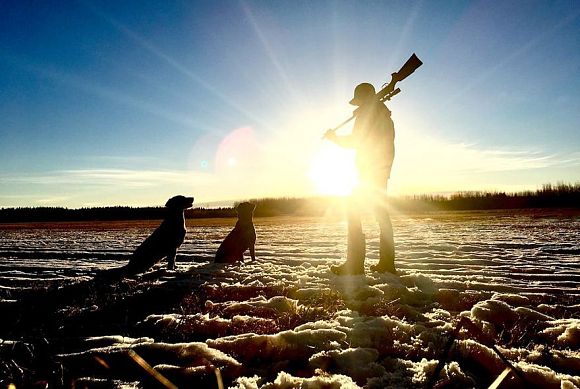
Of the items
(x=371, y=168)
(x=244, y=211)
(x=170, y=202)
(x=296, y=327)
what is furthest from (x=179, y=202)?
(x=296, y=327)

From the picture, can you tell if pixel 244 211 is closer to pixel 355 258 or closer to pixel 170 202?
pixel 170 202

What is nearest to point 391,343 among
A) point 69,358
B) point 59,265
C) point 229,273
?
point 69,358

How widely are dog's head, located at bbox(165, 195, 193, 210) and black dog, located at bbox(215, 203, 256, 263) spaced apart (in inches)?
43.6

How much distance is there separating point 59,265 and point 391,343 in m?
7.13

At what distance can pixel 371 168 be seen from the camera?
A: 5.28 m

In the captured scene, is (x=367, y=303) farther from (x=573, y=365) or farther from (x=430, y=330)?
(x=573, y=365)

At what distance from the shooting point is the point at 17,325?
3.26 metres

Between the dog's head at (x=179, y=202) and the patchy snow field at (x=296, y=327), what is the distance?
81.2 inches

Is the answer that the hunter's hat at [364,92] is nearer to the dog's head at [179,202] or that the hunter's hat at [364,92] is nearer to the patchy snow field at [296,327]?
the patchy snow field at [296,327]

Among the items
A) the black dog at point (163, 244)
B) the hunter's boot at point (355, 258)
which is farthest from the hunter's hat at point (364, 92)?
the black dog at point (163, 244)

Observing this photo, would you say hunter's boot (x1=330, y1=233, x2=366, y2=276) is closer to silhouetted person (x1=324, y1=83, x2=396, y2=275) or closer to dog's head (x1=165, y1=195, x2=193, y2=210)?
silhouetted person (x1=324, y1=83, x2=396, y2=275)

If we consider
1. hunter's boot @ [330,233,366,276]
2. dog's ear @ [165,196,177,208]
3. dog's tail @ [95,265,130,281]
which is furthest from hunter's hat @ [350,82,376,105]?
dog's tail @ [95,265,130,281]

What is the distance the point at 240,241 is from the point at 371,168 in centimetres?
339

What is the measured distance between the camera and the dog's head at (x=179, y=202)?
25.1ft
